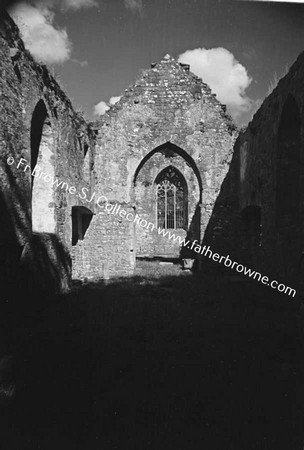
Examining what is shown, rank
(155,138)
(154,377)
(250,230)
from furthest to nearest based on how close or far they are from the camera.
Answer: (155,138) < (250,230) < (154,377)

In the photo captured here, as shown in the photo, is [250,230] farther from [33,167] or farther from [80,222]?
[33,167]

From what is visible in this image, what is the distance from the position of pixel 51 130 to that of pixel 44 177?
1.13 metres

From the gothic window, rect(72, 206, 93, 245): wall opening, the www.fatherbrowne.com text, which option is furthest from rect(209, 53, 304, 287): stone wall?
the gothic window

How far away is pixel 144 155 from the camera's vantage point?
10.0 m

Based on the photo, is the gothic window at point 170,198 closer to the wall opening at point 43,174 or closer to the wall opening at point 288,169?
the wall opening at point 288,169

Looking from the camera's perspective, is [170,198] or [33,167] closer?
[33,167]

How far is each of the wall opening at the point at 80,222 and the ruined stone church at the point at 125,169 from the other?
37mm

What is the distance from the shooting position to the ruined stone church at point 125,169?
208 inches

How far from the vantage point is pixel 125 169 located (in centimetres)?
1005

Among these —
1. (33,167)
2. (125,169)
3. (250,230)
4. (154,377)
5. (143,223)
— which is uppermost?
(125,169)

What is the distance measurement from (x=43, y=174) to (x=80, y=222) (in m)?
3.14

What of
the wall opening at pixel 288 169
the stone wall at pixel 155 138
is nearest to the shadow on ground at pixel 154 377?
the wall opening at pixel 288 169

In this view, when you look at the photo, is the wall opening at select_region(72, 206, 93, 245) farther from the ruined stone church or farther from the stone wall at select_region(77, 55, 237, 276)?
the stone wall at select_region(77, 55, 237, 276)

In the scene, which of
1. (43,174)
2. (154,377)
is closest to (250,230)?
(43,174)
